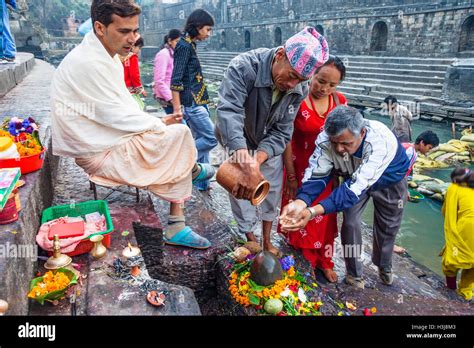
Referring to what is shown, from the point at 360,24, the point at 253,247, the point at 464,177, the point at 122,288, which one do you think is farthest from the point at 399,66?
the point at 122,288

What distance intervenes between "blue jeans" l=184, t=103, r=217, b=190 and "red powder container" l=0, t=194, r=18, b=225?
94.7 inches

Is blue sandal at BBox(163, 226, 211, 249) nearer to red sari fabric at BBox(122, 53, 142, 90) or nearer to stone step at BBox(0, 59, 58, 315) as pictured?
stone step at BBox(0, 59, 58, 315)

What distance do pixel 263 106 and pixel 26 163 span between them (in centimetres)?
180

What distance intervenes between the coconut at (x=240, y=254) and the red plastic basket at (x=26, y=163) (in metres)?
1.66

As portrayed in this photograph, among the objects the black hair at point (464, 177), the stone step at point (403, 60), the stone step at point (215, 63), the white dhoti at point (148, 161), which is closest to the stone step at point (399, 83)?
the stone step at point (403, 60)

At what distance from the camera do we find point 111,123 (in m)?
2.48

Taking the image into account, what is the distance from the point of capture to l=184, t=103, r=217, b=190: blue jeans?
4.20m

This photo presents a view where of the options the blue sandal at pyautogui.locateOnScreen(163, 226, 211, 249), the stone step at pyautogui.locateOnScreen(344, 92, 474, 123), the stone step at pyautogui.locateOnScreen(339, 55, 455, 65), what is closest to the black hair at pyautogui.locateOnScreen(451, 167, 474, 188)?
the blue sandal at pyautogui.locateOnScreen(163, 226, 211, 249)

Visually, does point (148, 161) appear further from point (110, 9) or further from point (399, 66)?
point (399, 66)

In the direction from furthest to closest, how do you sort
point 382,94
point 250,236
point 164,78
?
point 382,94
point 164,78
point 250,236

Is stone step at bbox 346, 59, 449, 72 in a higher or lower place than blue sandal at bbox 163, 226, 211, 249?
higher

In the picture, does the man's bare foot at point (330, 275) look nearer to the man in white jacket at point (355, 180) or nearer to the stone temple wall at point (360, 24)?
the man in white jacket at point (355, 180)
